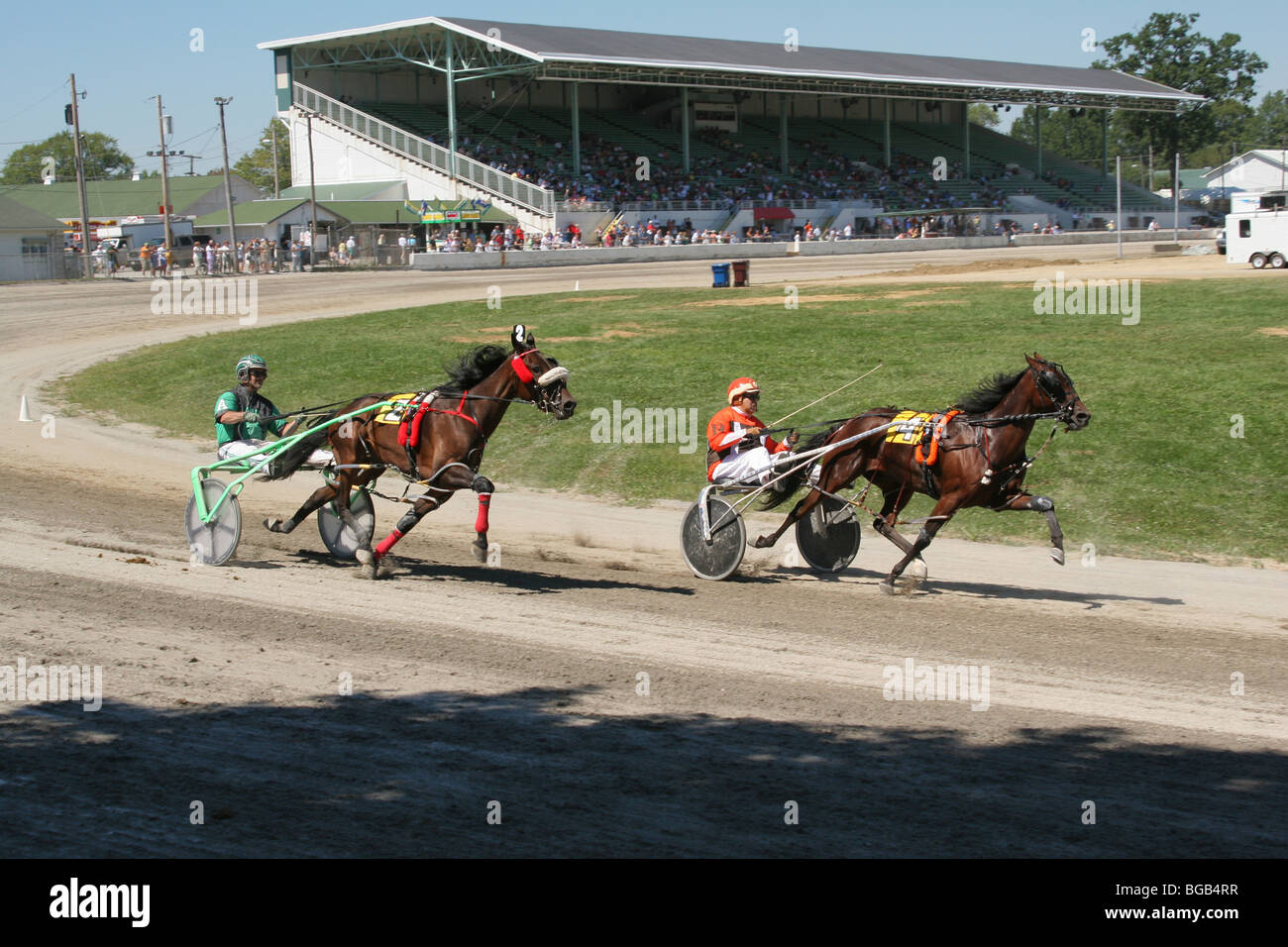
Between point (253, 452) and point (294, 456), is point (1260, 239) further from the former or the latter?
point (253, 452)

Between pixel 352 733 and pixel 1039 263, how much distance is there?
113 ft

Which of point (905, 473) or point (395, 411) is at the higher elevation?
point (395, 411)

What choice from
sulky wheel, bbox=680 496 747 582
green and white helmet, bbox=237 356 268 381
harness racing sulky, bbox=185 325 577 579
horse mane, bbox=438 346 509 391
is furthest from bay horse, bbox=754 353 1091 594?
green and white helmet, bbox=237 356 268 381

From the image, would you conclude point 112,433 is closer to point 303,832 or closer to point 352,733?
point 352,733

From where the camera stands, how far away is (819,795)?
5562mm

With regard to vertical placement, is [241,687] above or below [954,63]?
below

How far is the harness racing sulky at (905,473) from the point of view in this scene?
9562mm

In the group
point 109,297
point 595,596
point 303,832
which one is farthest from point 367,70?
point 303,832

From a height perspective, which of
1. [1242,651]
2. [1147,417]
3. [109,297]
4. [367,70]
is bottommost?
[1242,651]

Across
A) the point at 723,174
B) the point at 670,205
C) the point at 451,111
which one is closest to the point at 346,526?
the point at 451,111

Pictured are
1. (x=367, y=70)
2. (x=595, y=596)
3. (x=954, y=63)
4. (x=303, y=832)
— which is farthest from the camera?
(x=954, y=63)

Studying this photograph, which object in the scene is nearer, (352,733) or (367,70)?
(352,733)

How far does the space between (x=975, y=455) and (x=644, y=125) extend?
61.1 metres

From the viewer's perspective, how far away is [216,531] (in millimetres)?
10875
